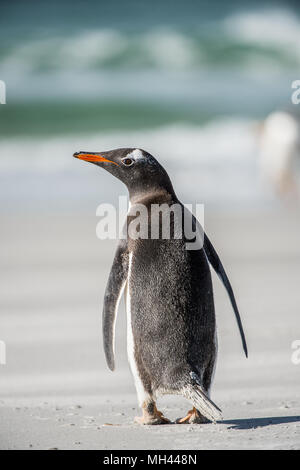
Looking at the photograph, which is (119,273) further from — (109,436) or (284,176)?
(284,176)

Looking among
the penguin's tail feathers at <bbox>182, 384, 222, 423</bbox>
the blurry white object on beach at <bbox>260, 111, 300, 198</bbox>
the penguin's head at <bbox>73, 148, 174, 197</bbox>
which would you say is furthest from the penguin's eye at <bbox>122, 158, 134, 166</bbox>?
the blurry white object on beach at <bbox>260, 111, 300, 198</bbox>

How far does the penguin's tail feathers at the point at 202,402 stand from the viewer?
9.82 feet

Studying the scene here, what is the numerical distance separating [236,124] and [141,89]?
2.82 metres

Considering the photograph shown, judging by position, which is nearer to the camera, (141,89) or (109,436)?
(109,436)

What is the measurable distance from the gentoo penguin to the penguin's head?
70mm

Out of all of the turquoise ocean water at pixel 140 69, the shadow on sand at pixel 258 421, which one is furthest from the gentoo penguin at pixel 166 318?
the turquoise ocean water at pixel 140 69

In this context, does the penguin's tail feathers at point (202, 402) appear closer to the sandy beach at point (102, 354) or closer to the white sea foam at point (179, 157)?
the sandy beach at point (102, 354)

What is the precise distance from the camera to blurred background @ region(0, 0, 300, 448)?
4.13 meters

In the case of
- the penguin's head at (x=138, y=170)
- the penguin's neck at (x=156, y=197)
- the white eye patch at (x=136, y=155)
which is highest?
the white eye patch at (x=136, y=155)

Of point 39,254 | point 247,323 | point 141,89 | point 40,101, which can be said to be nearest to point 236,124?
point 141,89

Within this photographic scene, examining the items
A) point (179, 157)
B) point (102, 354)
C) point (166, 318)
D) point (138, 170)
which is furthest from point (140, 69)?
point (166, 318)

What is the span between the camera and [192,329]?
317 centimetres

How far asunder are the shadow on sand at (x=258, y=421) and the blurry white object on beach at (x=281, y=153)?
6.79m

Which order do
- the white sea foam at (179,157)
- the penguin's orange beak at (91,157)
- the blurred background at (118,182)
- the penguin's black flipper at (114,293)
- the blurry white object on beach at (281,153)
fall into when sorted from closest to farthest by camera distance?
1. the penguin's black flipper at (114,293)
2. the penguin's orange beak at (91,157)
3. the blurred background at (118,182)
4. the blurry white object on beach at (281,153)
5. the white sea foam at (179,157)
